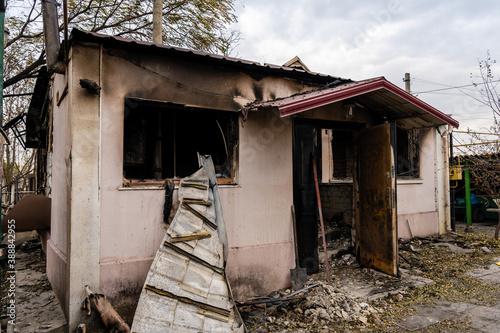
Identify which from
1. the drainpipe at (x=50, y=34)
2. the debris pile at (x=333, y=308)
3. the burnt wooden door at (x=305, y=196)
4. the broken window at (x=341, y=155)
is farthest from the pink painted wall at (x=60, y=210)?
the broken window at (x=341, y=155)

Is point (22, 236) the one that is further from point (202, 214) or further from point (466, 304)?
point (466, 304)

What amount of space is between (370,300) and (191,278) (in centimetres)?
288

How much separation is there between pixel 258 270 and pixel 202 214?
1.50 metres

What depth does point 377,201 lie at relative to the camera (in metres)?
6.10

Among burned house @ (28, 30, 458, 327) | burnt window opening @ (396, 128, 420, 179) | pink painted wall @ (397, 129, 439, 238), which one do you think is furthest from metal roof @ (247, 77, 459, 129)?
pink painted wall @ (397, 129, 439, 238)

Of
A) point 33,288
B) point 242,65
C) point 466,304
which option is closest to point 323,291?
point 466,304

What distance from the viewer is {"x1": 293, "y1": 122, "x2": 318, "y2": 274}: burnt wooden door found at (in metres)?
5.67

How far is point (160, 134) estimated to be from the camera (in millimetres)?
6598

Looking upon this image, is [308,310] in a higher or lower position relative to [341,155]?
lower

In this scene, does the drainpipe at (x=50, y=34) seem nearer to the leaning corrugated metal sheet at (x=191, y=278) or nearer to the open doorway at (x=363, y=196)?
the leaning corrugated metal sheet at (x=191, y=278)

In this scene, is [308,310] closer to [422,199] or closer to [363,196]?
[363,196]

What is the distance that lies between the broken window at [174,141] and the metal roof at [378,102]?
2.70 ft

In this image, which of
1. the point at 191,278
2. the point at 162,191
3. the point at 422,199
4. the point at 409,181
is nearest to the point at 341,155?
the point at 409,181

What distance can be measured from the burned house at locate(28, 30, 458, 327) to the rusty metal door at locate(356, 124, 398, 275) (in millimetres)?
25
